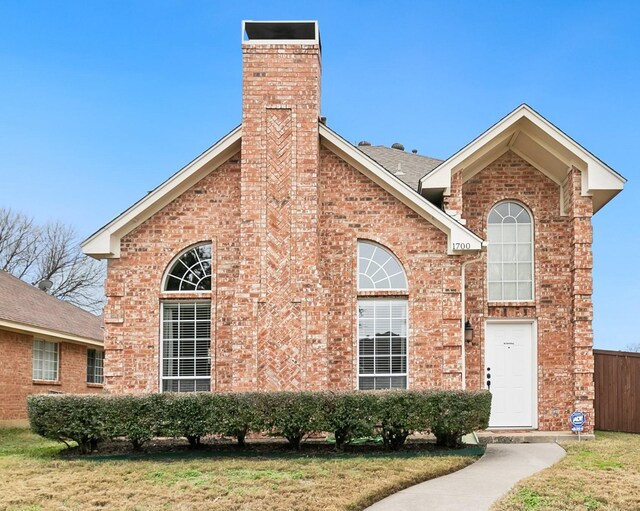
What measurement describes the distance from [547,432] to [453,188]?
5.28 metres

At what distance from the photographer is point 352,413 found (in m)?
13.8

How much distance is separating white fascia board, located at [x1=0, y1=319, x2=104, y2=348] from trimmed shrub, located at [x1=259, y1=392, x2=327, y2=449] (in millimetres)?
10465

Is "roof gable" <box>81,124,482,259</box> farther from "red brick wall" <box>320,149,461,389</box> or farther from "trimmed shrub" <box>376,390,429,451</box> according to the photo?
"trimmed shrub" <box>376,390,429,451</box>

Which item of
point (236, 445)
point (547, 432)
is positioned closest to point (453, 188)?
point (547, 432)

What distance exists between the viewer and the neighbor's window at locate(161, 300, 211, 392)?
1647 centimetres

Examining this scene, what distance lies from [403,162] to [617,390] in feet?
24.3

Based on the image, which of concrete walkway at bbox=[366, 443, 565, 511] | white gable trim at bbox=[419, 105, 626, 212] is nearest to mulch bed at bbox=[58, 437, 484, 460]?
concrete walkway at bbox=[366, 443, 565, 511]

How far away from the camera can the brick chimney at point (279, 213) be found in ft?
51.5

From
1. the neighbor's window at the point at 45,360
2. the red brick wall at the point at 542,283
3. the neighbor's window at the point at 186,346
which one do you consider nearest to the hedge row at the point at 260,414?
the neighbor's window at the point at 186,346

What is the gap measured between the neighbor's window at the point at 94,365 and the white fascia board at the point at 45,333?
1.11 meters

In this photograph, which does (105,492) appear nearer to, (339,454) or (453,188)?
(339,454)

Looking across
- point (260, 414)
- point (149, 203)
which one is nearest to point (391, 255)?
point (260, 414)

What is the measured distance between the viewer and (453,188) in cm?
1722

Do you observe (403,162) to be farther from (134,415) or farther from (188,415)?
(134,415)
